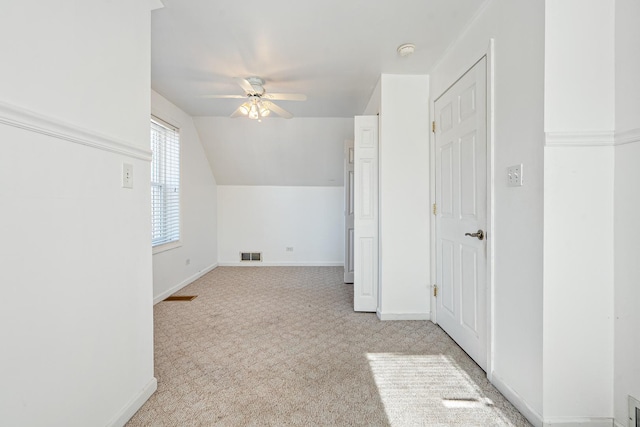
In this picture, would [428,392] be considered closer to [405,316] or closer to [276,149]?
[405,316]

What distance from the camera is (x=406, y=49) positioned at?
7.63 feet

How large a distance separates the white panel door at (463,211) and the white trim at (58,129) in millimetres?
Result: 2146

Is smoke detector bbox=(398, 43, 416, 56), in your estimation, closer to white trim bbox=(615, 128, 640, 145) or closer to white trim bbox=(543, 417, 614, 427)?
white trim bbox=(615, 128, 640, 145)

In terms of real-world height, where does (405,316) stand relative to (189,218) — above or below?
below

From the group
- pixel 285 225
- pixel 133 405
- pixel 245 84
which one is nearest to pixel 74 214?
pixel 133 405

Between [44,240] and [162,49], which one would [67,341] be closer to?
[44,240]

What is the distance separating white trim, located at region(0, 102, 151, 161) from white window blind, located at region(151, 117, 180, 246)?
87.9 inches

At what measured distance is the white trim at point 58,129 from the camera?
953 millimetres

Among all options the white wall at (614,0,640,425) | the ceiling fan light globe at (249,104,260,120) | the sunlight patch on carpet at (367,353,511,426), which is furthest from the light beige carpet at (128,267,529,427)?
the ceiling fan light globe at (249,104,260,120)

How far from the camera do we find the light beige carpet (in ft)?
5.05

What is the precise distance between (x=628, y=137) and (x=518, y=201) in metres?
0.50

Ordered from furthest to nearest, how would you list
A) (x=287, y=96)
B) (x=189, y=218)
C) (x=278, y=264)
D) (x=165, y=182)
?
(x=278, y=264) < (x=189, y=218) < (x=165, y=182) < (x=287, y=96)

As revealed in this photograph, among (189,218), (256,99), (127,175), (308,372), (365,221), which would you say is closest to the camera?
(127,175)

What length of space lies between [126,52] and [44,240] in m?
1.04
